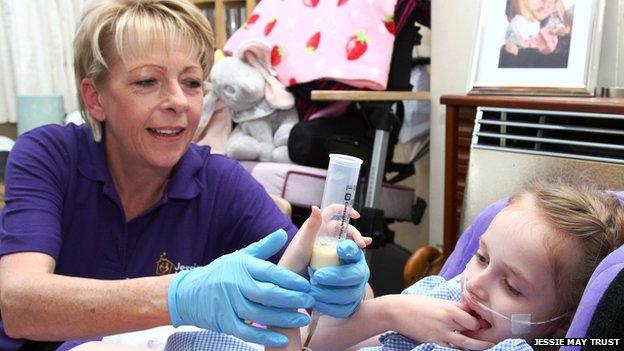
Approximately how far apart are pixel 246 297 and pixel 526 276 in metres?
0.48

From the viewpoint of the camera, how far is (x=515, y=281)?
1.04 metres

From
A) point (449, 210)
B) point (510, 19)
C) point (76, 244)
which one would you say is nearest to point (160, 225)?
point (76, 244)

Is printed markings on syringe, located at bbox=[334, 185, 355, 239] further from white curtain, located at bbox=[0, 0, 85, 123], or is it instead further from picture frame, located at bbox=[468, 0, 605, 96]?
white curtain, located at bbox=[0, 0, 85, 123]

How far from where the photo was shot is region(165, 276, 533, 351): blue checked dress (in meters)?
0.98

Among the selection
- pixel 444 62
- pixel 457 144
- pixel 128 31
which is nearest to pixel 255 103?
pixel 444 62

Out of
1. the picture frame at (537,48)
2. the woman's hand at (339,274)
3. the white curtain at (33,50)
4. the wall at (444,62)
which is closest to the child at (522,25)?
the picture frame at (537,48)

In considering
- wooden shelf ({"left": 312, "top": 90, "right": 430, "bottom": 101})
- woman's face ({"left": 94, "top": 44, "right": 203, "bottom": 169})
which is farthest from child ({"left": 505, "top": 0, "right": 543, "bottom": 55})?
woman's face ({"left": 94, "top": 44, "right": 203, "bottom": 169})

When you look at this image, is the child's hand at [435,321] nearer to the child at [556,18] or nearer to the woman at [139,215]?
the woman at [139,215]

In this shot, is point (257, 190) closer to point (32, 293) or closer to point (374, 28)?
point (32, 293)

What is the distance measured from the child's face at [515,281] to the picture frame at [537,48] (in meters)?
1.01

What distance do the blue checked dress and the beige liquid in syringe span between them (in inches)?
8.5

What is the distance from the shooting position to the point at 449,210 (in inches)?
83.7

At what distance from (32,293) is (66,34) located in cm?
323

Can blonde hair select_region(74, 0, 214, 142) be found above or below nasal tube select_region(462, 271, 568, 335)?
above
